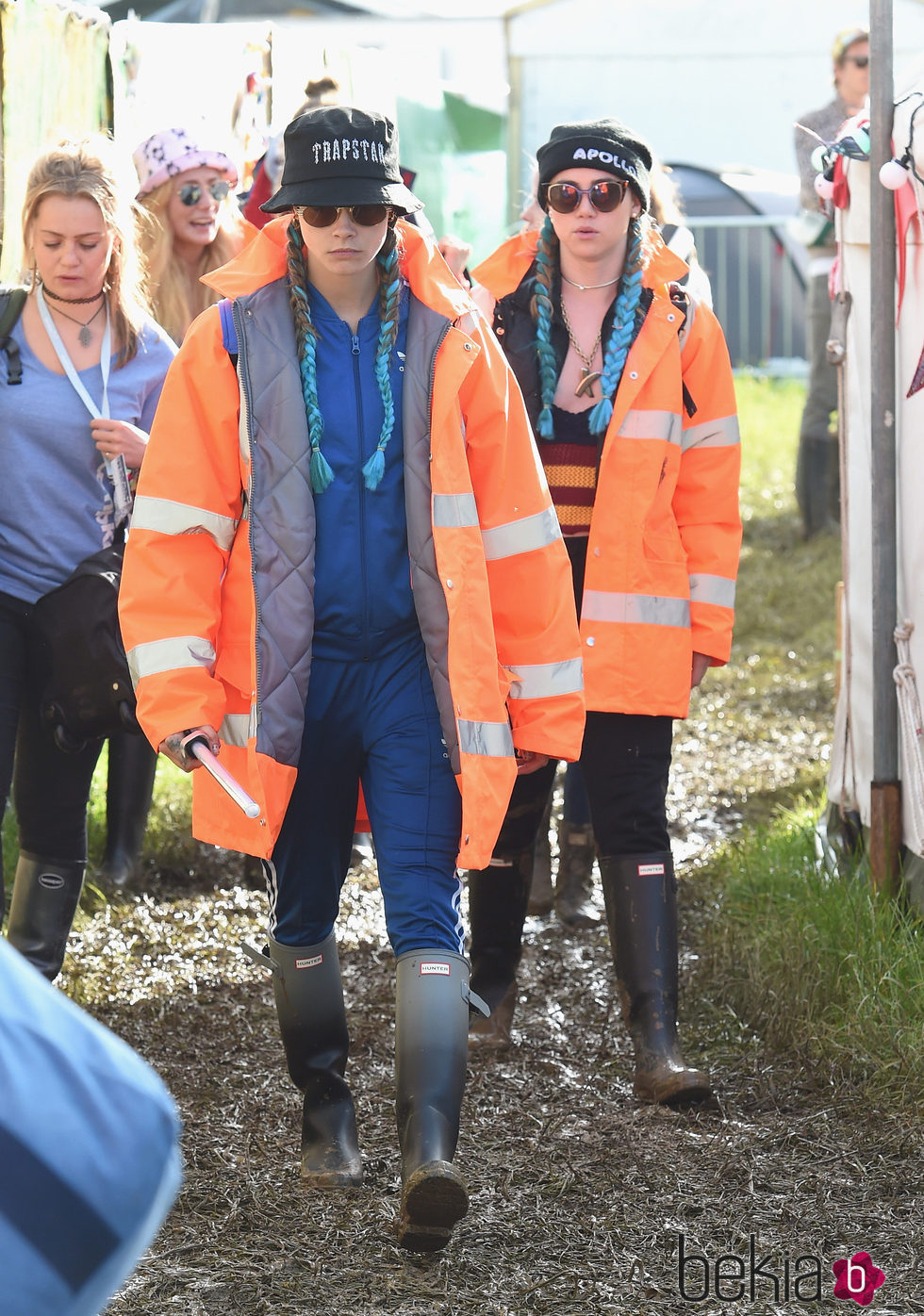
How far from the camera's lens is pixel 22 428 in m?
4.12

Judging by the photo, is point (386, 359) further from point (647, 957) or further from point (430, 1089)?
point (647, 957)

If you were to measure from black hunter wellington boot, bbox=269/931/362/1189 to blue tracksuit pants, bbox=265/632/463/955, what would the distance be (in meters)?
0.26

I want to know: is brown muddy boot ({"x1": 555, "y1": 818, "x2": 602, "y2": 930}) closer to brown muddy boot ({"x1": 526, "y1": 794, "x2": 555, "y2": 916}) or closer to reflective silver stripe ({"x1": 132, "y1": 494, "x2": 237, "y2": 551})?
brown muddy boot ({"x1": 526, "y1": 794, "x2": 555, "y2": 916})

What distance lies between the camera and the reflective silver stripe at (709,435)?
4160 millimetres

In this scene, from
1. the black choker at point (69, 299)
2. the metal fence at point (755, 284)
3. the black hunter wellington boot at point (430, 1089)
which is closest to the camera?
the black hunter wellington boot at point (430, 1089)

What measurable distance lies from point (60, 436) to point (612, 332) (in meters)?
1.34

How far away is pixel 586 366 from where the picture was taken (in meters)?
4.16

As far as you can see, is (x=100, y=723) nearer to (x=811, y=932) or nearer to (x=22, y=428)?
(x=22, y=428)

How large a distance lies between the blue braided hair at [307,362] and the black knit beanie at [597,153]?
3.23 feet

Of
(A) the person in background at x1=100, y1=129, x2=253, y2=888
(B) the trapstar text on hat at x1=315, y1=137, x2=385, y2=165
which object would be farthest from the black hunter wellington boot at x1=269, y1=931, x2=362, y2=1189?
(A) the person in background at x1=100, y1=129, x2=253, y2=888

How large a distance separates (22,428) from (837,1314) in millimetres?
2641

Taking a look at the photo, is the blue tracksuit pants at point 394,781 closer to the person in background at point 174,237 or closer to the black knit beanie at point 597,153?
the black knit beanie at point 597,153

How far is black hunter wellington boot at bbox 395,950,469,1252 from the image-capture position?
3016mm

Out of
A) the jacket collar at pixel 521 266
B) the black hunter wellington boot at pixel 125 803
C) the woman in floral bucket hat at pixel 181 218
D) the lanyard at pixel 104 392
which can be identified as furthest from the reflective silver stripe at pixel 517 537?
the black hunter wellington boot at pixel 125 803
